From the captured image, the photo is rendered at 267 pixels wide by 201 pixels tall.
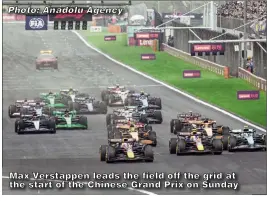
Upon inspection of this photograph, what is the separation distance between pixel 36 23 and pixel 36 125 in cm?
1185

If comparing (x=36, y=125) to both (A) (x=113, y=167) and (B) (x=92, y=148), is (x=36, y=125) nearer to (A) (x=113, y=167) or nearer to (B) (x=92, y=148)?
(B) (x=92, y=148)

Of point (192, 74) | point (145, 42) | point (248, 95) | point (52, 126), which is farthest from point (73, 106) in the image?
point (145, 42)

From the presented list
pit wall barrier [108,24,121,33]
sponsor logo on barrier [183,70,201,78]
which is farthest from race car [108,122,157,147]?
pit wall barrier [108,24,121,33]

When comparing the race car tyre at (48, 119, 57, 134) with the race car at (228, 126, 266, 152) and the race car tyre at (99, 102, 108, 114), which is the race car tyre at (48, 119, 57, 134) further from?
the race car at (228, 126, 266, 152)

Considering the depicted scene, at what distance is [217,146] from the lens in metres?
51.6

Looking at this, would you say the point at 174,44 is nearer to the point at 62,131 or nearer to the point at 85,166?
the point at 62,131

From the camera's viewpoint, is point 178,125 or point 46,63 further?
point 46,63

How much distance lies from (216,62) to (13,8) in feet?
142

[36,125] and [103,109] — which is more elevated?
[36,125]

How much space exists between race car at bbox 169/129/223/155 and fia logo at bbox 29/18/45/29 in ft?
60.0

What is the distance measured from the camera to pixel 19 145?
56.0 meters

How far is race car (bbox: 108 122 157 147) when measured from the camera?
5350 cm

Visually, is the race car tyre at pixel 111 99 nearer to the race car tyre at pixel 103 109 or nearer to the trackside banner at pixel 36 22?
the race car tyre at pixel 103 109
